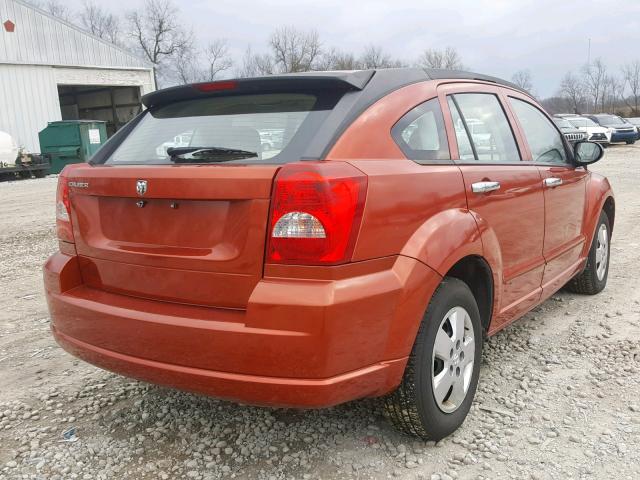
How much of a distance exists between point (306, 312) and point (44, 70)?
95.3 feet

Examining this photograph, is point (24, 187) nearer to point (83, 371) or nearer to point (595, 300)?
point (83, 371)

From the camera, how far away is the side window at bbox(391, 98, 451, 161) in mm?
2549

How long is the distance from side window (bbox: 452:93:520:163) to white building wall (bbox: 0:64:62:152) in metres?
26.5

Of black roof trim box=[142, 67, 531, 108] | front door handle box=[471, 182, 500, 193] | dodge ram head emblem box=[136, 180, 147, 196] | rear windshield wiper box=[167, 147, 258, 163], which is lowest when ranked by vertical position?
front door handle box=[471, 182, 500, 193]

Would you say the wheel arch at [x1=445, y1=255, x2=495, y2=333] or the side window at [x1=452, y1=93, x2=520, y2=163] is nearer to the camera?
the wheel arch at [x1=445, y1=255, x2=495, y2=333]

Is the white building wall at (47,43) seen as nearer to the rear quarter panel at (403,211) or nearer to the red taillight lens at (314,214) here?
the rear quarter panel at (403,211)

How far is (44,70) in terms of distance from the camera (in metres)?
26.8

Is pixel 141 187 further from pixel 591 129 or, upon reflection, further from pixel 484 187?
pixel 591 129

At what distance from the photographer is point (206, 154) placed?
2.45 meters

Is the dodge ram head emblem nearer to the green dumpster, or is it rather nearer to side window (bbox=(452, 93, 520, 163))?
side window (bbox=(452, 93, 520, 163))

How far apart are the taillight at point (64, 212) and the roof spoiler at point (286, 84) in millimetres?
711

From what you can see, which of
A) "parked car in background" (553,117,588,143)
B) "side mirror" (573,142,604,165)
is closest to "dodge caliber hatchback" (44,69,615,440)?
"side mirror" (573,142,604,165)

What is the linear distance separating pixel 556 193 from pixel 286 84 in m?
2.14

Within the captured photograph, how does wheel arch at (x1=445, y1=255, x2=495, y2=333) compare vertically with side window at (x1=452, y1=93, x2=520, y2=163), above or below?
below
